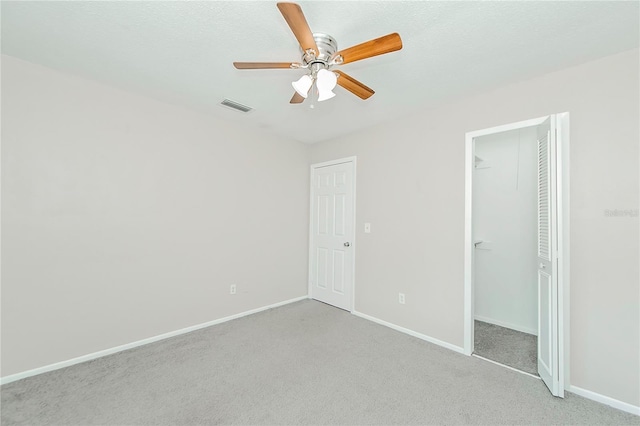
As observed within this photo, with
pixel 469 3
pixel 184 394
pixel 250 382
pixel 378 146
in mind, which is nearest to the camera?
pixel 469 3

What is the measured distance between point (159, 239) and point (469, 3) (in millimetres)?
3195

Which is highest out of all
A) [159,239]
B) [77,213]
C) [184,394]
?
[77,213]

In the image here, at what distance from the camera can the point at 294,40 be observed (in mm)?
1854

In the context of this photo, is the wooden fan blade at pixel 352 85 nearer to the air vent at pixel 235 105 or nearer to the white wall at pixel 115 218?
the air vent at pixel 235 105

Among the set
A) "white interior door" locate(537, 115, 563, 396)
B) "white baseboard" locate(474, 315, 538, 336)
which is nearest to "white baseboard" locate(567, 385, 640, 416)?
"white interior door" locate(537, 115, 563, 396)

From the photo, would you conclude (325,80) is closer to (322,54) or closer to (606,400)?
(322,54)

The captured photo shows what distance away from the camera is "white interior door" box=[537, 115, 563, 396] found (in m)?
2.04

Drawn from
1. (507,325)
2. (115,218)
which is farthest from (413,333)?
(115,218)

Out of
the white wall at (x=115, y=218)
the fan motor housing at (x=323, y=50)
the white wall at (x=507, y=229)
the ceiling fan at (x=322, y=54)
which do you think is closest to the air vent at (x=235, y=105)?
the white wall at (x=115, y=218)

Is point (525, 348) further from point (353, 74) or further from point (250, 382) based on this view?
point (353, 74)

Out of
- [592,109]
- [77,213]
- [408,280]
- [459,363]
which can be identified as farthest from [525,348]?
[77,213]

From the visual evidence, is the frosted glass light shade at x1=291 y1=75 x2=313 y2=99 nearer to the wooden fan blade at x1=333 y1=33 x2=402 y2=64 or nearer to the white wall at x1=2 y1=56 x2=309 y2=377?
the wooden fan blade at x1=333 y1=33 x2=402 y2=64

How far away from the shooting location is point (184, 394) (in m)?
2.01

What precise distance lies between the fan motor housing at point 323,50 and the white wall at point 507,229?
2.18 meters
